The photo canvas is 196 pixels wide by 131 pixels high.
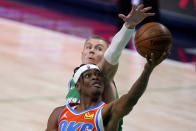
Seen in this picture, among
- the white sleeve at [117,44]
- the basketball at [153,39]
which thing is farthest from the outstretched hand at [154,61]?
the white sleeve at [117,44]

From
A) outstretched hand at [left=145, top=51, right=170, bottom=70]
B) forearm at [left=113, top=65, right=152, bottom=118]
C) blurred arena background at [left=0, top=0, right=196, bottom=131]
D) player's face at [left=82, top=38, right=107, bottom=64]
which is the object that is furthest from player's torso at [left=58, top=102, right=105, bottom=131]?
blurred arena background at [left=0, top=0, right=196, bottom=131]

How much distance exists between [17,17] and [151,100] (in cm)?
744

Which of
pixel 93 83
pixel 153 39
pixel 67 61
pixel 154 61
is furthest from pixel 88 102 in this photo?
pixel 67 61

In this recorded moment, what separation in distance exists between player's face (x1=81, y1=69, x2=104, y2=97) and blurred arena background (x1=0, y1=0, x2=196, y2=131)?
2879 mm

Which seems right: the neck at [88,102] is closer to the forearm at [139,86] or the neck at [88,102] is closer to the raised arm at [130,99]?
the raised arm at [130,99]

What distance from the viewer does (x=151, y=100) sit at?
8.73 m

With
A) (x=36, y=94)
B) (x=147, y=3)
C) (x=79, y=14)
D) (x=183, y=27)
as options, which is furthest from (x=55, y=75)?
(x=79, y=14)

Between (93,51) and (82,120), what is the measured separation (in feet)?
3.43

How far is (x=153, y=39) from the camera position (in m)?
3.93

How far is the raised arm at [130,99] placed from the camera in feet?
11.7

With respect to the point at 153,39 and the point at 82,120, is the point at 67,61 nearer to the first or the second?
the point at 82,120

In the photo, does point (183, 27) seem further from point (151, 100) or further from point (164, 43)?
point (164, 43)

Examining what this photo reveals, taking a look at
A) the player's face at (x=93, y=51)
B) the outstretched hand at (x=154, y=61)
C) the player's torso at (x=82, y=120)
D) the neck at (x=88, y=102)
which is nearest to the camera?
the outstretched hand at (x=154, y=61)

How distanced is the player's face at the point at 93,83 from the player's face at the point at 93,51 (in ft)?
2.52
